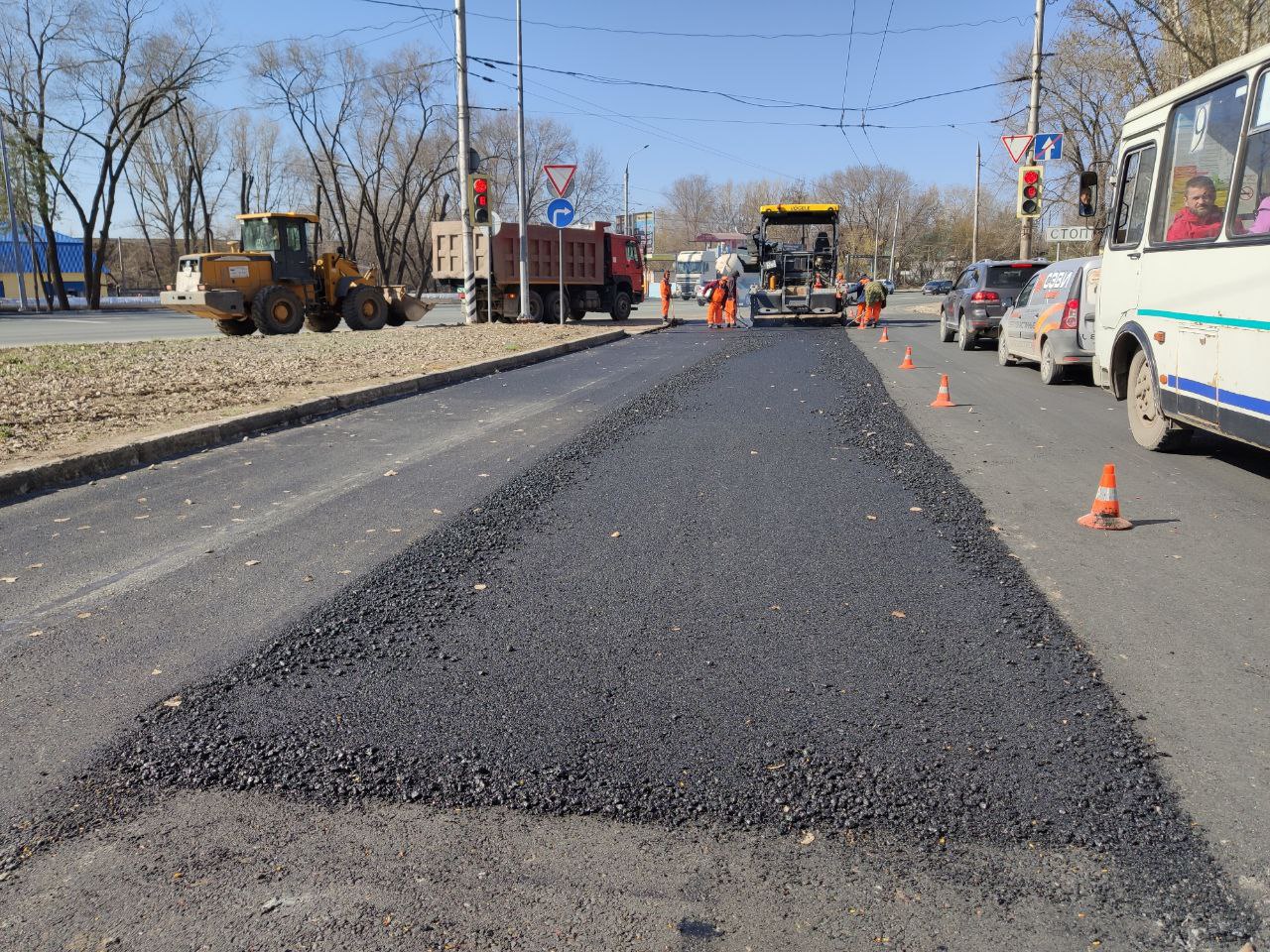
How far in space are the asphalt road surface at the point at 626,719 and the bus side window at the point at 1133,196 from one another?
2.96 meters

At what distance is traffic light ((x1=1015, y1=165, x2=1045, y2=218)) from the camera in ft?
68.6

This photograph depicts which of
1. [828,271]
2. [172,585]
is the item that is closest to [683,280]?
[828,271]

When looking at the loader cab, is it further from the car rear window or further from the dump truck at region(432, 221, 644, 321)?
the car rear window

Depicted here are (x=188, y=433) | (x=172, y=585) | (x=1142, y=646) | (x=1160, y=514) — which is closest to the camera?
(x=1142, y=646)

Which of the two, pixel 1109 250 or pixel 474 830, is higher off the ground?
pixel 1109 250

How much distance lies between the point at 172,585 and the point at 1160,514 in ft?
19.2

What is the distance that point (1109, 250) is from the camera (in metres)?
9.24

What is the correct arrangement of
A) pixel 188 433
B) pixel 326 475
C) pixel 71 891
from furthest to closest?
pixel 188 433 < pixel 326 475 < pixel 71 891

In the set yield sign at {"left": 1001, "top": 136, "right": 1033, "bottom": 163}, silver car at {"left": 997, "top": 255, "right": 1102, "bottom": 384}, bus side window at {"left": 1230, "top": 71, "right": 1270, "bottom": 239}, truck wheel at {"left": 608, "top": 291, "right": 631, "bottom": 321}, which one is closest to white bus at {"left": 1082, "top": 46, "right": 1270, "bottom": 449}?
bus side window at {"left": 1230, "top": 71, "right": 1270, "bottom": 239}

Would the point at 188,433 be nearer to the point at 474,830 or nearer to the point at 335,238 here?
the point at 474,830

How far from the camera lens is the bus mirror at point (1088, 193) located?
34.0 ft

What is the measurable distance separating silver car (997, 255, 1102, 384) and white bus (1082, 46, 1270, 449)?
10.3 ft

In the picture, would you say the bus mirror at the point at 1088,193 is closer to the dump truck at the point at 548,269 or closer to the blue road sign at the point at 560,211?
the blue road sign at the point at 560,211

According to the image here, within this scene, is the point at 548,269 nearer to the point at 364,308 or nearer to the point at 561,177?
the point at 364,308
